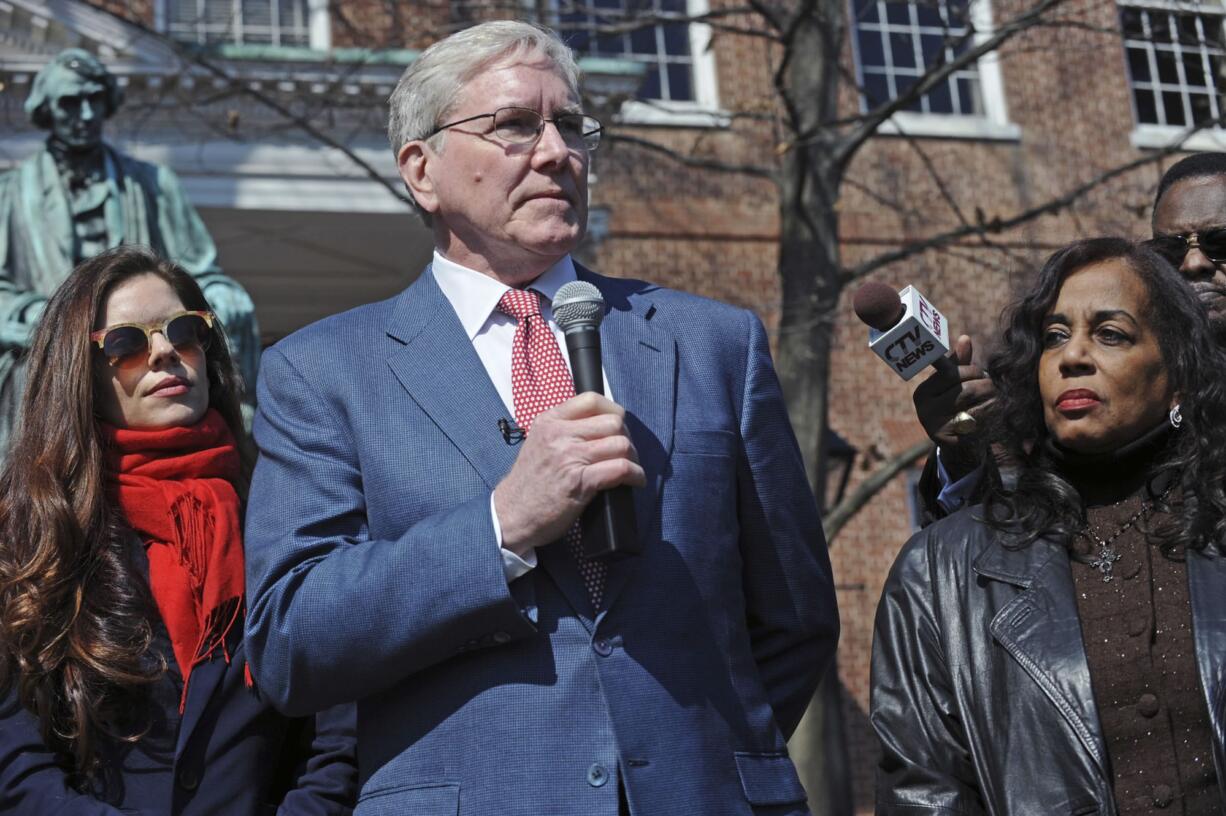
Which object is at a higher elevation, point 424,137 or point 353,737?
point 424,137

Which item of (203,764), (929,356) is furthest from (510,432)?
(203,764)

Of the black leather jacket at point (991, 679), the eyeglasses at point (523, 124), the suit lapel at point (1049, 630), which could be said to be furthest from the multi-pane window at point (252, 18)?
the suit lapel at point (1049, 630)

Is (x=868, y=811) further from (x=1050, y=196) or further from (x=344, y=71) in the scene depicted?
(x=344, y=71)

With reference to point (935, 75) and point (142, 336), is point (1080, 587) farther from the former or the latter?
point (935, 75)

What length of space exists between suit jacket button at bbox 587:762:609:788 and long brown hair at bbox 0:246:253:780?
114 centimetres

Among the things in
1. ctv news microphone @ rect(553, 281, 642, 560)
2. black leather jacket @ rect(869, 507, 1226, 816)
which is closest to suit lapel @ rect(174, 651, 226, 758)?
ctv news microphone @ rect(553, 281, 642, 560)

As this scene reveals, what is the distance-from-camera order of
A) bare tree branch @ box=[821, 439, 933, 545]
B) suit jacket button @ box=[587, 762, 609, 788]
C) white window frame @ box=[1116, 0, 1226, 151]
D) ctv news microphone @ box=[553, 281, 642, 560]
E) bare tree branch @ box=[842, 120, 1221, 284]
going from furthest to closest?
white window frame @ box=[1116, 0, 1226, 151], bare tree branch @ box=[821, 439, 933, 545], bare tree branch @ box=[842, 120, 1221, 284], suit jacket button @ box=[587, 762, 609, 788], ctv news microphone @ box=[553, 281, 642, 560]

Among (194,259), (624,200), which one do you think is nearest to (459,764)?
(194,259)

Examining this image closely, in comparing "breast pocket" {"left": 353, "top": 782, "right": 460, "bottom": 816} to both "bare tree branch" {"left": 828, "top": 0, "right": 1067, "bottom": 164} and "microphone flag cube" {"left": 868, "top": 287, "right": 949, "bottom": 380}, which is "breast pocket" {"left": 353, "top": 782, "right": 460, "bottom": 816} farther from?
"bare tree branch" {"left": 828, "top": 0, "right": 1067, "bottom": 164}

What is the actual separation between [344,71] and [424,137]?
9.39 metres

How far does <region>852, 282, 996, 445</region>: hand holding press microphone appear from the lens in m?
3.60

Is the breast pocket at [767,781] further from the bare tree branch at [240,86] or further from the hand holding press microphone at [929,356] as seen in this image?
A: the bare tree branch at [240,86]

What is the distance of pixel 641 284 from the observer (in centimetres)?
394

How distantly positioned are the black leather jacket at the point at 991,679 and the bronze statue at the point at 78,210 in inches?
170
